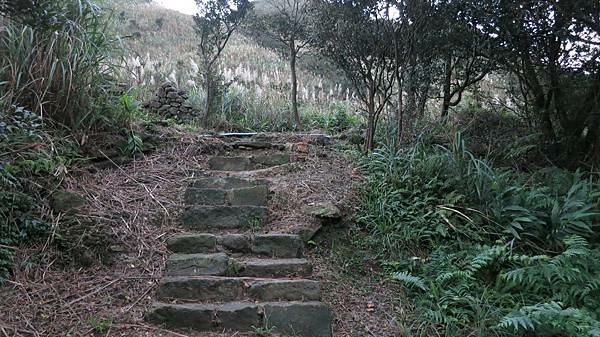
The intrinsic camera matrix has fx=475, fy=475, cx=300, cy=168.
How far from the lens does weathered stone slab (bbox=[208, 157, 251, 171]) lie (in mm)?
5004

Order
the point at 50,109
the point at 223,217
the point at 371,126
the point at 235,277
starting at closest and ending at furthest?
1. the point at 235,277
2. the point at 223,217
3. the point at 50,109
4. the point at 371,126

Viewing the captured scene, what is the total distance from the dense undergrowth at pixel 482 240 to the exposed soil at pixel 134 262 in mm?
285

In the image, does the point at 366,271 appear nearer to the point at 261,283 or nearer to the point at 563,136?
the point at 261,283

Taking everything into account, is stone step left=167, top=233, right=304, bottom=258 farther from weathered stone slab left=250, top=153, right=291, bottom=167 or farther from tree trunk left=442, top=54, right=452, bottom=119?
tree trunk left=442, top=54, right=452, bottom=119

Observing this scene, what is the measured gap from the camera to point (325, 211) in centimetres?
405

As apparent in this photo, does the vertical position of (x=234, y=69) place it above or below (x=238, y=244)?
above

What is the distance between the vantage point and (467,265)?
139 inches

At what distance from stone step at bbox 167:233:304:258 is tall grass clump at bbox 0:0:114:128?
1.56 meters

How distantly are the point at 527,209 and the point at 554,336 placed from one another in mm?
1373

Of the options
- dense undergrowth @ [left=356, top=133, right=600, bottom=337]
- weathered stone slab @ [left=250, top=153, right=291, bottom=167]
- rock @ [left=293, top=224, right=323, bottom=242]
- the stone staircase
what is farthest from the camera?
weathered stone slab @ [left=250, top=153, right=291, bottom=167]

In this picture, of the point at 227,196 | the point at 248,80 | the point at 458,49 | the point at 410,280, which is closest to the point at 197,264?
the point at 227,196

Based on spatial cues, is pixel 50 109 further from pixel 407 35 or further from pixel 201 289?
Answer: pixel 407 35

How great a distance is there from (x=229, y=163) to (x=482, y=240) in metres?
2.62

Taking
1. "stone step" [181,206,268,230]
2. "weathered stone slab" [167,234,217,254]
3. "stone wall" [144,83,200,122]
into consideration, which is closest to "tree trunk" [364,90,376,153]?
"stone step" [181,206,268,230]
